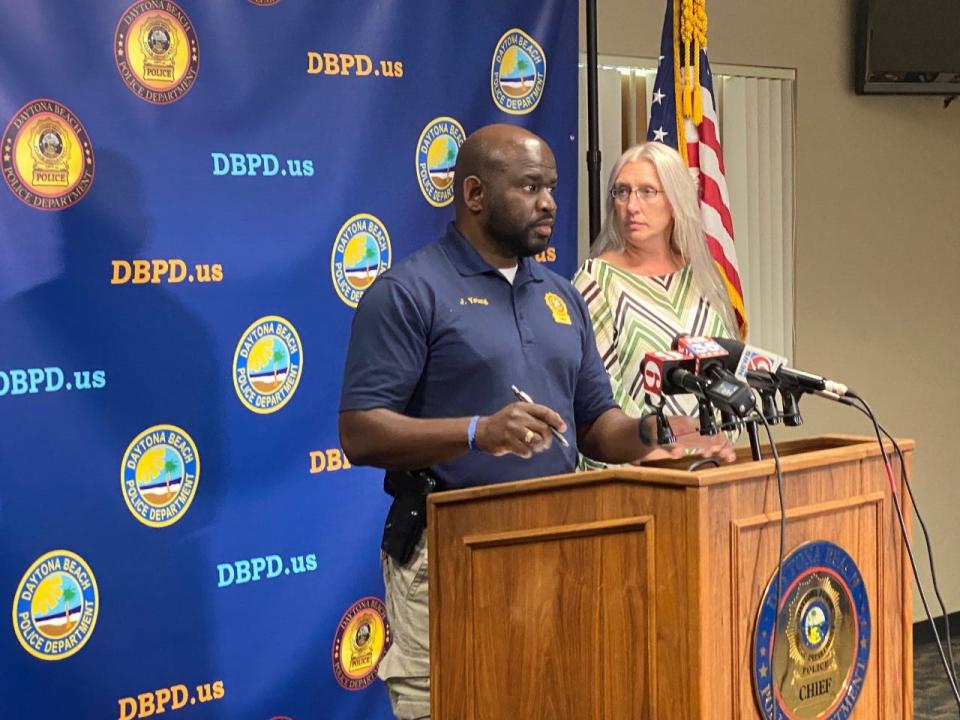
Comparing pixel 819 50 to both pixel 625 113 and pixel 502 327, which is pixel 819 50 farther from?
pixel 502 327

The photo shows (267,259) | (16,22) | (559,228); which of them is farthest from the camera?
(559,228)

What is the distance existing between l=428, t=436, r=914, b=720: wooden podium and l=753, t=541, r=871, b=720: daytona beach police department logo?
23 mm

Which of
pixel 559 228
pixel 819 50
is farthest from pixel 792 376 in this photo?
pixel 819 50

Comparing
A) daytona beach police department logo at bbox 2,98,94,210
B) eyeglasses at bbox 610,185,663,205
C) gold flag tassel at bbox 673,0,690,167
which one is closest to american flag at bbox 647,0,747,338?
gold flag tassel at bbox 673,0,690,167

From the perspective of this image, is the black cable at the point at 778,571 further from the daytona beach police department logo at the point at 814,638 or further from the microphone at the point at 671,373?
the microphone at the point at 671,373

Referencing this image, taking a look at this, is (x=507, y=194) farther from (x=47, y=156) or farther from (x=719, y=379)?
(x=47, y=156)

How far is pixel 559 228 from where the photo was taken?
4039 mm

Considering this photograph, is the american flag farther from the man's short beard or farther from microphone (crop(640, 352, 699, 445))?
microphone (crop(640, 352, 699, 445))

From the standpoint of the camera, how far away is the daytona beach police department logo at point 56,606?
10.0 ft

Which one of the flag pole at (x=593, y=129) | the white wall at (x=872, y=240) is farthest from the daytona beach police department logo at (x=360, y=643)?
the white wall at (x=872, y=240)

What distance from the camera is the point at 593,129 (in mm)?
4039

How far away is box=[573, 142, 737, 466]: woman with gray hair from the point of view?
11.1 ft

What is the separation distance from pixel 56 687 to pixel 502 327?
1.38m

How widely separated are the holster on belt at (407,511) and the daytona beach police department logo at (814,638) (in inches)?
26.6
